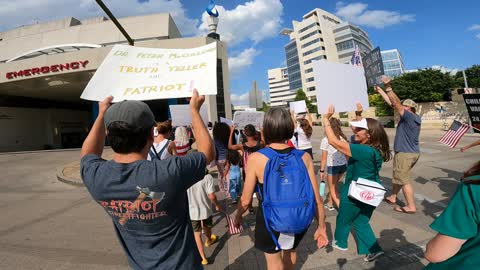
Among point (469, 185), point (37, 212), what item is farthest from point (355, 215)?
point (37, 212)

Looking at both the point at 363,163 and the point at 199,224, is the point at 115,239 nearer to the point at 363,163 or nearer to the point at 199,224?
the point at 199,224

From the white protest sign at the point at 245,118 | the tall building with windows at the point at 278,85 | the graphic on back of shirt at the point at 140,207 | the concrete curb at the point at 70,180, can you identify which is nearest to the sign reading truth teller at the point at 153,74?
the graphic on back of shirt at the point at 140,207

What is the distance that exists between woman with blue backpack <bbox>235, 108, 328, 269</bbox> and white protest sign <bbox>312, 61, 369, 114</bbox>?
3.63 feet

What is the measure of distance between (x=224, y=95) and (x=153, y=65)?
2566 centimetres

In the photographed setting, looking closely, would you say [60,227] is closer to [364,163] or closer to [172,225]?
[172,225]

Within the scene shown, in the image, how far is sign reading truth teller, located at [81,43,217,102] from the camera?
2129mm

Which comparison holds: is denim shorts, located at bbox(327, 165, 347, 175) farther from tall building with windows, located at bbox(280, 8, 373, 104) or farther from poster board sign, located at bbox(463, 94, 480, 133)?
tall building with windows, located at bbox(280, 8, 373, 104)

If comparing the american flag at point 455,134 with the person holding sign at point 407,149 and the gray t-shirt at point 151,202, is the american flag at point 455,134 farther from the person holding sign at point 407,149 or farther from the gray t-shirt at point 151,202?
the gray t-shirt at point 151,202

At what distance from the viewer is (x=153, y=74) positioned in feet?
7.58

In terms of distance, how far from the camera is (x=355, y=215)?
3.10 meters

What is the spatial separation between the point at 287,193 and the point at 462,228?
3.74 ft

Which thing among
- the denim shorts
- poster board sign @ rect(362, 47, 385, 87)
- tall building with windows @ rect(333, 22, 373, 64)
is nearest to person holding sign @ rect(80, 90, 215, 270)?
poster board sign @ rect(362, 47, 385, 87)

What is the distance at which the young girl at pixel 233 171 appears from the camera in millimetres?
5367

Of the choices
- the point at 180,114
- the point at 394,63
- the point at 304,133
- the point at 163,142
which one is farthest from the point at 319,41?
the point at 163,142
